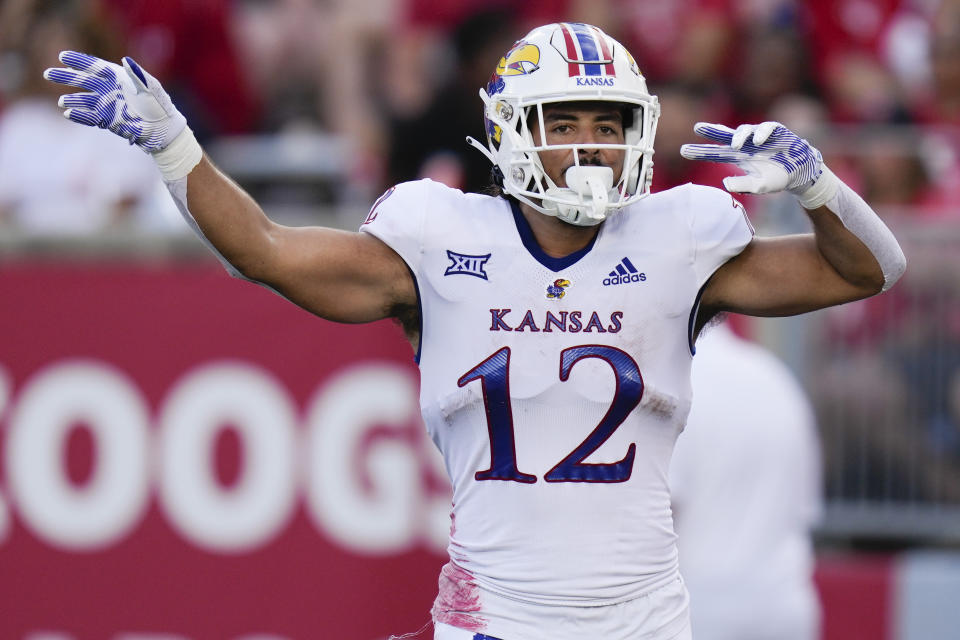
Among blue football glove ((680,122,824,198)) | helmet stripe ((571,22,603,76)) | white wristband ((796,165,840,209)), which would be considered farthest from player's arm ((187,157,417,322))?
white wristband ((796,165,840,209))

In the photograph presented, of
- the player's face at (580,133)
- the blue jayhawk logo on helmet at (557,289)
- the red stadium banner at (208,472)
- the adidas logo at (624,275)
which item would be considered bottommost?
the red stadium banner at (208,472)

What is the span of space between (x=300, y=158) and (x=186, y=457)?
192cm

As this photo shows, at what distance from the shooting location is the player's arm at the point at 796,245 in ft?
11.4

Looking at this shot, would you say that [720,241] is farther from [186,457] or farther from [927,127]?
[927,127]

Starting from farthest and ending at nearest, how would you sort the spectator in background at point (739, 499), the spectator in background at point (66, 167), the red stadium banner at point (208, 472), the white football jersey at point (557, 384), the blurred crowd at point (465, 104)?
1. the spectator in background at point (66, 167)
2. the blurred crowd at point (465, 104)
3. the red stadium banner at point (208, 472)
4. the spectator in background at point (739, 499)
5. the white football jersey at point (557, 384)

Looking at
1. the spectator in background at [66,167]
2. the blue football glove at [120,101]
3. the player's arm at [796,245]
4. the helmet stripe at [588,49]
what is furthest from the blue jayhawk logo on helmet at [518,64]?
the spectator in background at [66,167]

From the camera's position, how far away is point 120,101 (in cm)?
341

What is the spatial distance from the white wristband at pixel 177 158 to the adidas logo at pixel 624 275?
1.00m

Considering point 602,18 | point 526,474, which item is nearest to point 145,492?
point 526,474

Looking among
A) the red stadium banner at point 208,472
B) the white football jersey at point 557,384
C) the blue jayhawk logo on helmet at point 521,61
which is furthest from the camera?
the red stadium banner at point 208,472

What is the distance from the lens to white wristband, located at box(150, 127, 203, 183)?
345 cm

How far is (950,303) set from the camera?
6.30 metres

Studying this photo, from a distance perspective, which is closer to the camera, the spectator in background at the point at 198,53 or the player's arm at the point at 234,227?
the player's arm at the point at 234,227

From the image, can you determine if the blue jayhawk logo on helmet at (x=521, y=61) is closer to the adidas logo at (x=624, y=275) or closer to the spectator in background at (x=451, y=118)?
the adidas logo at (x=624, y=275)
